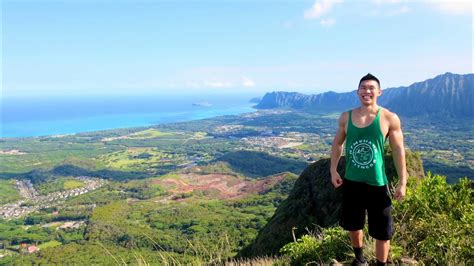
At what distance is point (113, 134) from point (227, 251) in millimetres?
194414

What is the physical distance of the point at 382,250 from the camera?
4414mm

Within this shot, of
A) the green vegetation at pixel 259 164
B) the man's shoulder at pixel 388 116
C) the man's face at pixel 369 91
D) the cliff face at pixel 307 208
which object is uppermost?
the man's face at pixel 369 91

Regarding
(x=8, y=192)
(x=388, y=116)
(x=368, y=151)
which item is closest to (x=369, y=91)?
(x=388, y=116)

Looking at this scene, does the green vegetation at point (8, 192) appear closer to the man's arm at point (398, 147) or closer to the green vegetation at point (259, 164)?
the green vegetation at point (259, 164)

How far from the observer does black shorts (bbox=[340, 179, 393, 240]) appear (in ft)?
14.3

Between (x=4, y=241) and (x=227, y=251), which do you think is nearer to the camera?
(x=227, y=251)

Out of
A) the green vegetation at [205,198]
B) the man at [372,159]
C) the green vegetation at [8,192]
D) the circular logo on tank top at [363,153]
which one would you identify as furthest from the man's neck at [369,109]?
the green vegetation at [8,192]

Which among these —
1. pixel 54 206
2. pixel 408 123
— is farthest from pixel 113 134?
pixel 408 123

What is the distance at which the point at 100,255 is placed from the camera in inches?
1939

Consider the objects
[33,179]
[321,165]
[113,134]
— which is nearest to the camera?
[321,165]

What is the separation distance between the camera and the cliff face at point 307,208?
63.6 ft

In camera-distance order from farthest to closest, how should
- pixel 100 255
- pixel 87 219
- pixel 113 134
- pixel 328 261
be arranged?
1. pixel 113 134
2. pixel 87 219
3. pixel 100 255
4. pixel 328 261

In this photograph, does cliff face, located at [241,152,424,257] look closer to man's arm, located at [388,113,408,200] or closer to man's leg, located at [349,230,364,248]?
man's leg, located at [349,230,364,248]

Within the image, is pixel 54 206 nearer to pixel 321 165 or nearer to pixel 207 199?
pixel 207 199
